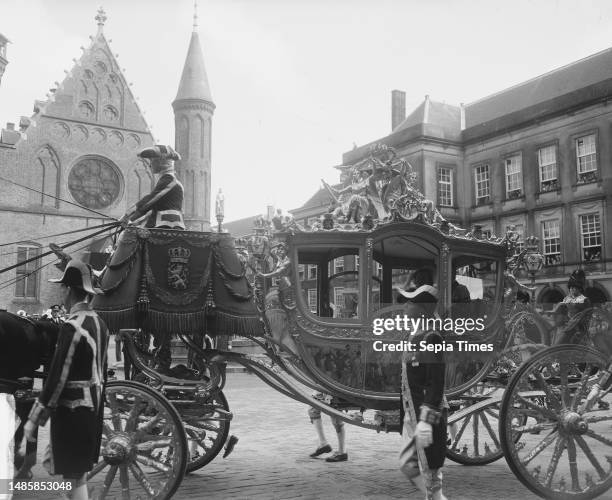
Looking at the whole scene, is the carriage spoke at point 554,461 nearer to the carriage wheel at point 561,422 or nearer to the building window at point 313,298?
the carriage wheel at point 561,422

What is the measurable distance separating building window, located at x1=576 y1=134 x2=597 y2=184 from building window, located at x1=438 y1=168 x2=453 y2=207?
5563mm

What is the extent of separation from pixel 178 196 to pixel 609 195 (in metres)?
21.8

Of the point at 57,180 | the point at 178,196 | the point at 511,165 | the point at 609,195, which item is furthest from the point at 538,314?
the point at 57,180

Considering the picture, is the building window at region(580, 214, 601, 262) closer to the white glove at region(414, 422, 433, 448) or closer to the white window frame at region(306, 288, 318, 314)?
the white window frame at region(306, 288, 318, 314)

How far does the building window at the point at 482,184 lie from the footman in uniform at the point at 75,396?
25799 millimetres

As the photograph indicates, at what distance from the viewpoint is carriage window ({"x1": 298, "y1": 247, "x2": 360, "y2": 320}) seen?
21.1ft

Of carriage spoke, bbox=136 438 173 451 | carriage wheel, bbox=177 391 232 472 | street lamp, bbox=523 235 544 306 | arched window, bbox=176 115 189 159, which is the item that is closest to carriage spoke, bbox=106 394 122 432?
carriage spoke, bbox=136 438 173 451

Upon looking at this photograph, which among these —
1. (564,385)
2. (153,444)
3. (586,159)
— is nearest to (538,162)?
(586,159)

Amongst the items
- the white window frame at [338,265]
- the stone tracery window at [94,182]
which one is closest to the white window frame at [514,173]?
the stone tracery window at [94,182]

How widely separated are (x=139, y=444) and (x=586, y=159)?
937 inches

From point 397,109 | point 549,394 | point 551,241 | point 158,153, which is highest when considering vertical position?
point 397,109

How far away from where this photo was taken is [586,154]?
2484cm

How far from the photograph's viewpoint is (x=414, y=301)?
185 inches

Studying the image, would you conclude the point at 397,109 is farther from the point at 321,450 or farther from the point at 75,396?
the point at 75,396
